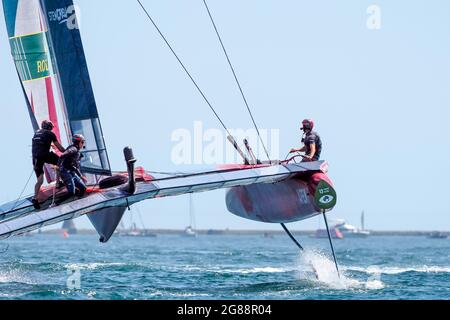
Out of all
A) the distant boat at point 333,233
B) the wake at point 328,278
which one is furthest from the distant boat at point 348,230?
the wake at point 328,278

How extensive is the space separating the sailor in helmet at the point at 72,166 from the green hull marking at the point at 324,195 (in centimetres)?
343

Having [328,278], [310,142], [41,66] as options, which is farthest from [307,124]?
[41,66]

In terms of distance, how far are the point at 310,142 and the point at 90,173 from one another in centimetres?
338

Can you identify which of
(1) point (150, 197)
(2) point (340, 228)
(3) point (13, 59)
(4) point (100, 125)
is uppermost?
(3) point (13, 59)

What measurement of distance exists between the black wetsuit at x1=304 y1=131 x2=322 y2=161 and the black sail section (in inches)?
119

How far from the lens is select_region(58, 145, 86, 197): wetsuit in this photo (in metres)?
14.4

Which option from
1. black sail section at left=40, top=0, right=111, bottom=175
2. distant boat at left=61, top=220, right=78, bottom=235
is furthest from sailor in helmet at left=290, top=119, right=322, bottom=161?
distant boat at left=61, top=220, right=78, bottom=235

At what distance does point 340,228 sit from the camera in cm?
10369

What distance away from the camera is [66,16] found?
16.9m

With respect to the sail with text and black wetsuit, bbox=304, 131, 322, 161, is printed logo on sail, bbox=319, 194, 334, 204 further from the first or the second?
the sail with text
